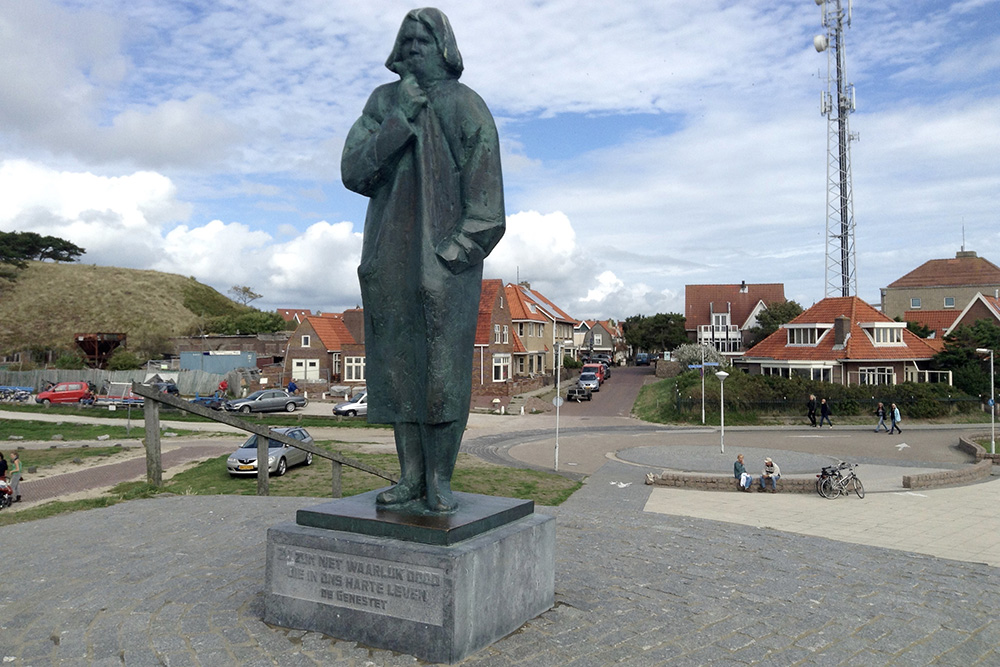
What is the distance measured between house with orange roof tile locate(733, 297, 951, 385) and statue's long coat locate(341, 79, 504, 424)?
38172mm

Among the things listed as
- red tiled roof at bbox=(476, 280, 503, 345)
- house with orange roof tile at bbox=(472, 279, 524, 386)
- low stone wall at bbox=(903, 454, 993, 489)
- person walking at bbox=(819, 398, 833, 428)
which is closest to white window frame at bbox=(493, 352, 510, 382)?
house with orange roof tile at bbox=(472, 279, 524, 386)

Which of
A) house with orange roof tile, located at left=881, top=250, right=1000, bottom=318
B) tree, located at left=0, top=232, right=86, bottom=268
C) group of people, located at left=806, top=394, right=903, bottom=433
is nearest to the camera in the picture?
group of people, located at left=806, top=394, right=903, bottom=433

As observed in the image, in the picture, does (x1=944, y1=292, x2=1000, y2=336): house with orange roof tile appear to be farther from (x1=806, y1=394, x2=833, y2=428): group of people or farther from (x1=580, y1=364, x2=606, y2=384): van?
(x1=580, y1=364, x2=606, y2=384): van

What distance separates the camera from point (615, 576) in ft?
20.2

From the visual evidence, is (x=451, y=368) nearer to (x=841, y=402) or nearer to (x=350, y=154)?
(x=350, y=154)

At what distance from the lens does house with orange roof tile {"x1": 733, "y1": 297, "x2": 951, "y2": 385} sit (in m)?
39.9

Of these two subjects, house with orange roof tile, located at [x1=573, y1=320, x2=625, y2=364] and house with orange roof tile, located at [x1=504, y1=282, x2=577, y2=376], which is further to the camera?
house with orange roof tile, located at [x1=573, y1=320, x2=625, y2=364]

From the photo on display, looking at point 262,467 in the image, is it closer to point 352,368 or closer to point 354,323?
point 352,368

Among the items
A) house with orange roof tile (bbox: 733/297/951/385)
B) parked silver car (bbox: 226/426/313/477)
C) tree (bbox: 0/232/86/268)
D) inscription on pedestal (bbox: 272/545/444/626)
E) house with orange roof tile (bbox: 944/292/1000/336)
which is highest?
tree (bbox: 0/232/86/268)

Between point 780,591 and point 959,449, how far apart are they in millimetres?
25339

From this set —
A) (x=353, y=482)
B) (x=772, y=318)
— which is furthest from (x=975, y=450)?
(x=772, y=318)

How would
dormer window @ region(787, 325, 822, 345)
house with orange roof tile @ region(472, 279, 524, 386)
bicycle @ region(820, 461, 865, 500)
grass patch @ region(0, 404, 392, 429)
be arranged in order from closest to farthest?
bicycle @ region(820, 461, 865, 500) < grass patch @ region(0, 404, 392, 429) < dormer window @ region(787, 325, 822, 345) < house with orange roof tile @ region(472, 279, 524, 386)

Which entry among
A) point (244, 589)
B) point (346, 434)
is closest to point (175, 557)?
point (244, 589)

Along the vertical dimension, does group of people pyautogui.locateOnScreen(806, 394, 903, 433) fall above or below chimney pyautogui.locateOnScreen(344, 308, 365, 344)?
below
